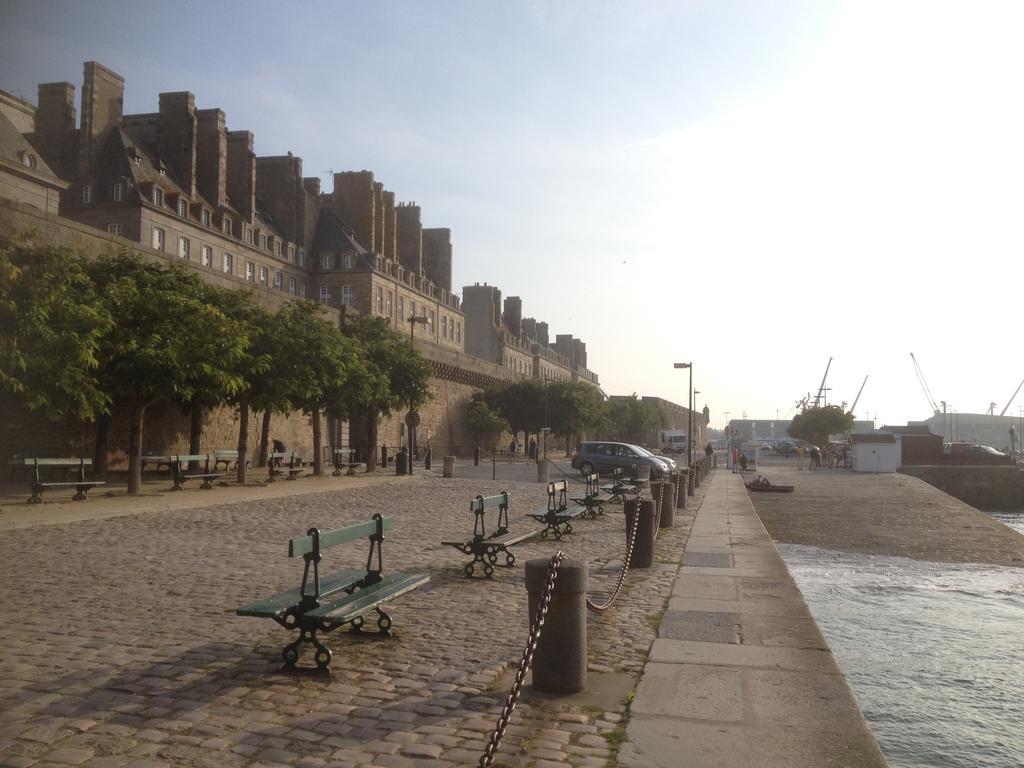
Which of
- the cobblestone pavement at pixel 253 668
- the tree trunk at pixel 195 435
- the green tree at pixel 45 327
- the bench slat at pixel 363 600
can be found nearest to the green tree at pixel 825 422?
the tree trunk at pixel 195 435

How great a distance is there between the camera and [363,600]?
6.30 metres

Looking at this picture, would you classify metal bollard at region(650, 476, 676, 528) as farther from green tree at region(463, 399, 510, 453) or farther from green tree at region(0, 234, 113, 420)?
green tree at region(463, 399, 510, 453)

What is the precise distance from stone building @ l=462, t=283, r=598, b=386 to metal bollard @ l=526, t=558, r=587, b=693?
6636 centimetres

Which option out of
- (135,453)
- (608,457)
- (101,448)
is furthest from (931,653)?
(608,457)

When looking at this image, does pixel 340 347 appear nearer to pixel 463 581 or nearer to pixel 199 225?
pixel 463 581

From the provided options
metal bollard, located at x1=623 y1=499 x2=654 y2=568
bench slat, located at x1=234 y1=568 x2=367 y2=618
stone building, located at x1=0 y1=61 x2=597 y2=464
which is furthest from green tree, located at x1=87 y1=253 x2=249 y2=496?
bench slat, located at x1=234 y1=568 x2=367 y2=618

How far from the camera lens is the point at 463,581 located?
958 cm

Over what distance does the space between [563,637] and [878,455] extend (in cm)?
5385

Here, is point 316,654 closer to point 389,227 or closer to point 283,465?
point 283,465

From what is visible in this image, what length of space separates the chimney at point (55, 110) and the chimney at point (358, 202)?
22486 mm

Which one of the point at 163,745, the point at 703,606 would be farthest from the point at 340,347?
the point at 163,745

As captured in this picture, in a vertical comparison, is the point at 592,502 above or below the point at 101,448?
below

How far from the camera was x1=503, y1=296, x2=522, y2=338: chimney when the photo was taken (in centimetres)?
10259

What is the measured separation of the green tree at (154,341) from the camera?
61.6ft
